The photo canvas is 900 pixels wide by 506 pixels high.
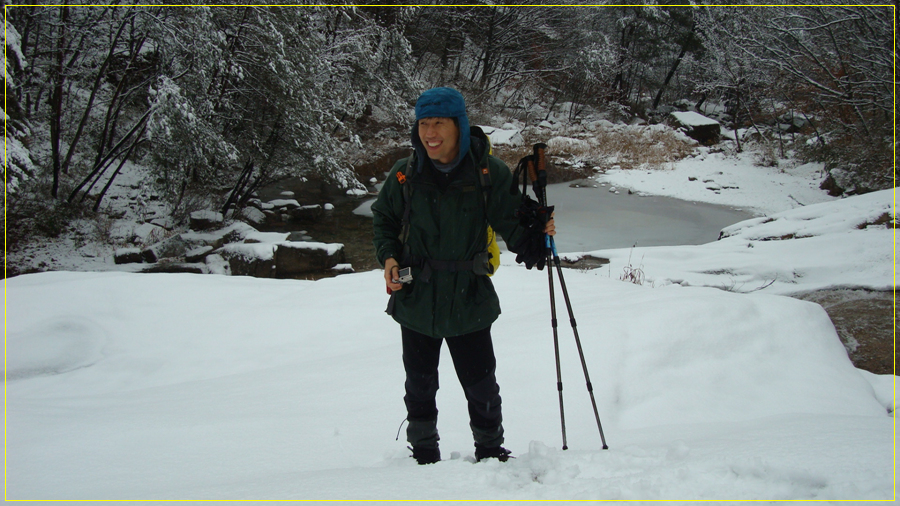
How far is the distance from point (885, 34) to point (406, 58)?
1337 cm

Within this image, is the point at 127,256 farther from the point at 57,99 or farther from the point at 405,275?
the point at 405,275

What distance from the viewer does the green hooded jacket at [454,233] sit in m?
1.88

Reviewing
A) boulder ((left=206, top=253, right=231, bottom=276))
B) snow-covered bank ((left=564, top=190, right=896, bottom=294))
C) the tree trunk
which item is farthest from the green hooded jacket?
the tree trunk

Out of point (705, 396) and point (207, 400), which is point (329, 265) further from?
point (705, 396)

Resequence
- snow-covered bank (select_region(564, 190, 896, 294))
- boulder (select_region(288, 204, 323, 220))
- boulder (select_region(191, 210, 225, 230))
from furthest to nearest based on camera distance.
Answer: boulder (select_region(288, 204, 323, 220)) < boulder (select_region(191, 210, 225, 230)) < snow-covered bank (select_region(564, 190, 896, 294))

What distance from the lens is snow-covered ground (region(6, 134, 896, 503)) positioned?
1.53 m

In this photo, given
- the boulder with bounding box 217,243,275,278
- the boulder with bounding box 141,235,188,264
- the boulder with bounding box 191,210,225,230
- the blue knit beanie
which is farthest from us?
the boulder with bounding box 191,210,225,230

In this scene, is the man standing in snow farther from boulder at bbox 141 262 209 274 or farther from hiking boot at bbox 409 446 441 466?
boulder at bbox 141 262 209 274

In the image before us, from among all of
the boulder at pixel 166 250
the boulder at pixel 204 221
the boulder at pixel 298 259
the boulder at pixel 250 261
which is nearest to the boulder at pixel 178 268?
the boulder at pixel 250 261

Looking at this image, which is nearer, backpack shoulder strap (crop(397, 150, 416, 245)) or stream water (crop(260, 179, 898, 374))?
backpack shoulder strap (crop(397, 150, 416, 245))

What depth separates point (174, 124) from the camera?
829cm

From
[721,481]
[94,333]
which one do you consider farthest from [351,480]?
[94,333]

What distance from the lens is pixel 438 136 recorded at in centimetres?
182

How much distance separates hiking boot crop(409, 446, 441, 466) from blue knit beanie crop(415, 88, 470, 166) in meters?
1.20
